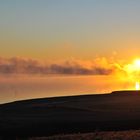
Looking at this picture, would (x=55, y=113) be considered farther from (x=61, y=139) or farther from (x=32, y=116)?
(x=61, y=139)

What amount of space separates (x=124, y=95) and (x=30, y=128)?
40509 mm

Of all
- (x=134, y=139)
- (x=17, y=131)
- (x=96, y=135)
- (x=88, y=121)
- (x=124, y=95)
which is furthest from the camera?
(x=124, y=95)

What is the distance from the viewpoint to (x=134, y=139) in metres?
34.1

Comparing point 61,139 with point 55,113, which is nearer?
point 61,139

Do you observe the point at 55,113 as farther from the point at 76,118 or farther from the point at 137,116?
the point at 137,116

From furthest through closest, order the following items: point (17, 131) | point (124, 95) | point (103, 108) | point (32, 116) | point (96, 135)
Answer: point (124, 95) < point (103, 108) < point (32, 116) < point (17, 131) < point (96, 135)

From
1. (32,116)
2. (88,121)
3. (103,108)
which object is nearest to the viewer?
(88,121)

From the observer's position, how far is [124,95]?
86188mm

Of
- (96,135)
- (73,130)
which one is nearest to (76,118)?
(73,130)

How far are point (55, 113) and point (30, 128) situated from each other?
10.2m

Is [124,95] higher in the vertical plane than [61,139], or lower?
higher

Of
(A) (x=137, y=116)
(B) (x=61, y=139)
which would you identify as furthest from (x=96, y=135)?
(A) (x=137, y=116)

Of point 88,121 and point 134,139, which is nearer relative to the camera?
point 134,139

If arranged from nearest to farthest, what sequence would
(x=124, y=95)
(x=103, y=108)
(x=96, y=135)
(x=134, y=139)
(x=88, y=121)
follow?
1. (x=134, y=139)
2. (x=96, y=135)
3. (x=88, y=121)
4. (x=103, y=108)
5. (x=124, y=95)
